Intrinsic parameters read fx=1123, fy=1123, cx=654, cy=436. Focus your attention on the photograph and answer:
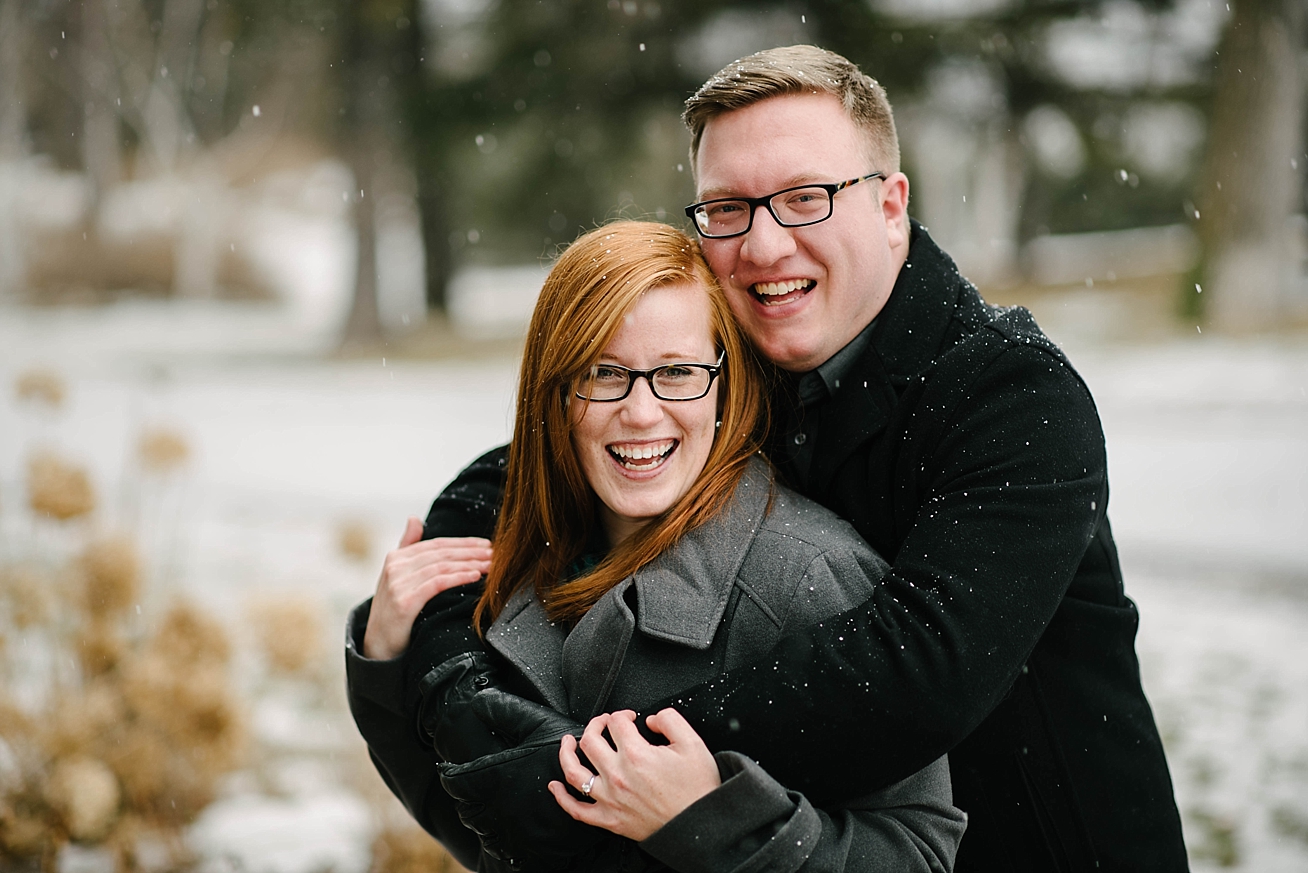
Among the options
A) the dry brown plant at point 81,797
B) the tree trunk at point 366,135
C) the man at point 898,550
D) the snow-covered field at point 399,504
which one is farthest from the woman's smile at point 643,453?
the tree trunk at point 366,135

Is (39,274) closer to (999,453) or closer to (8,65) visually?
(8,65)

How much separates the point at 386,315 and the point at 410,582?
14.2 metres

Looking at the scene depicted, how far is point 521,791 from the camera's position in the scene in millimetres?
1631

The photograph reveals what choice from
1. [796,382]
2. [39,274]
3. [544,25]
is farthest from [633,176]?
[796,382]

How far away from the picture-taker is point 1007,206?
21.3 metres

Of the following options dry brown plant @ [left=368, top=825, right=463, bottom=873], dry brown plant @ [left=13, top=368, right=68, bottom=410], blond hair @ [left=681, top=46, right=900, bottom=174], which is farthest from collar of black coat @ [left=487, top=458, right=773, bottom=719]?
dry brown plant @ [left=13, top=368, right=68, bottom=410]

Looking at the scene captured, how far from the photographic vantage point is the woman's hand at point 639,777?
1547 mm

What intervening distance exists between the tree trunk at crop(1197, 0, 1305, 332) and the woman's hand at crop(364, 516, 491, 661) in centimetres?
977

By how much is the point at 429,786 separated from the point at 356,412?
33.2 ft

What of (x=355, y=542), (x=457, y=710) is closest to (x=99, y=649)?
(x=355, y=542)

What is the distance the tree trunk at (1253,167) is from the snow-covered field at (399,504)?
644mm

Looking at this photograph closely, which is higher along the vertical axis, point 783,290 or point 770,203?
point 770,203

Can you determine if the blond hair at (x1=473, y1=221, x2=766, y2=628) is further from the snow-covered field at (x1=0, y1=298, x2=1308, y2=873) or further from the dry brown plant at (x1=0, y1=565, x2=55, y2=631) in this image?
the dry brown plant at (x1=0, y1=565, x2=55, y2=631)

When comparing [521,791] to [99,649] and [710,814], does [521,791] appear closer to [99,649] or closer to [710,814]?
[710,814]
